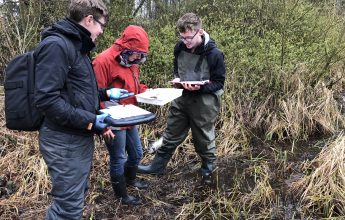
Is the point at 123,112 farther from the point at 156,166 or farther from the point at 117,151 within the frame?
the point at 156,166

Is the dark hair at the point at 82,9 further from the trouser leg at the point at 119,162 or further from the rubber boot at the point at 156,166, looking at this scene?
the rubber boot at the point at 156,166

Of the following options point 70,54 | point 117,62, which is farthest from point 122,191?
point 70,54

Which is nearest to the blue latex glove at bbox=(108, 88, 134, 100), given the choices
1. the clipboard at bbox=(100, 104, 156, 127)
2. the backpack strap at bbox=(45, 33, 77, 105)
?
the clipboard at bbox=(100, 104, 156, 127)

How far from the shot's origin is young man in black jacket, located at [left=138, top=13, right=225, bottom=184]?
3871 mm

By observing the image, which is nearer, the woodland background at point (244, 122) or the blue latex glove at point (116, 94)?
the blue latex glove at point (116, 94)

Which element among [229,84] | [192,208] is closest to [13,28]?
[229,84]

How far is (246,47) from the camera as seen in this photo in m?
6.48

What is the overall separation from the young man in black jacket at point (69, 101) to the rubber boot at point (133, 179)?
133cm

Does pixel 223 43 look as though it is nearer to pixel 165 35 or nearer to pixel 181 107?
pixel 165 35

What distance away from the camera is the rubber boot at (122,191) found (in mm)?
3727

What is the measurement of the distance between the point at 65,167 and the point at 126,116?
0.54 meters

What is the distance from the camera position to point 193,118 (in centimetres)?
417

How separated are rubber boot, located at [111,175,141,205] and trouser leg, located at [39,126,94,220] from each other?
104 cm

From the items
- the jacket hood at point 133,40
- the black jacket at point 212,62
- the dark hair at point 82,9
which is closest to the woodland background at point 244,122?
the black jacket at point 212,62
